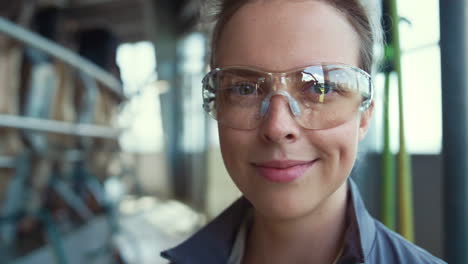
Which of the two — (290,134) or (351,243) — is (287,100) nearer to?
(290,134)

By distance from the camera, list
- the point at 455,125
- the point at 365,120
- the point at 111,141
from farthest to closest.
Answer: the point at 111,141 → the point at 365,120 → the point at 455,125

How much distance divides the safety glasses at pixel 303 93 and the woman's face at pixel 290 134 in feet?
0.03

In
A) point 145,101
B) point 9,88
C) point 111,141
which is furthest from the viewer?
point 145,101

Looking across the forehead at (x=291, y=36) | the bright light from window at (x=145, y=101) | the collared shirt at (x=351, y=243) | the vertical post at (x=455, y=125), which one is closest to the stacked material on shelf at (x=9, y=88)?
the collared shirt at (x=351, y=243)

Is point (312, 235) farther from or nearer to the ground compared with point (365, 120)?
nearer to the ground

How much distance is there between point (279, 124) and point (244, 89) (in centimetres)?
9

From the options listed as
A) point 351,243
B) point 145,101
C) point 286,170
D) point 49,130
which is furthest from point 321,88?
point 145,101

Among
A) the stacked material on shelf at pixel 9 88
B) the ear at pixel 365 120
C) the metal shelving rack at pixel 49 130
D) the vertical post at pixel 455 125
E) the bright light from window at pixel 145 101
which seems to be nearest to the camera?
the vertical post at pixel 455 125

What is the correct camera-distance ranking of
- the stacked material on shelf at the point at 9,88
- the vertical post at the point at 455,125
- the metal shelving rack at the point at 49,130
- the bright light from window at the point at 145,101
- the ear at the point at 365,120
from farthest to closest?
the bright light from window at the point at 145,101
the stacked material on shelf at the point at 9,88
the metal shelving rack at the point at 49,130
the ear at the point at 365,120
the vertical post at the point at 455,125

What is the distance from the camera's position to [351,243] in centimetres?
53

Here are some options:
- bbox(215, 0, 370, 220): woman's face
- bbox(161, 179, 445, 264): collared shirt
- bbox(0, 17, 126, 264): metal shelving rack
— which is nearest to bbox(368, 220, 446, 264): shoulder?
bbox(161, 179, 445, 264): collared shirt

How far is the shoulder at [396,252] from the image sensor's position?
0.52m

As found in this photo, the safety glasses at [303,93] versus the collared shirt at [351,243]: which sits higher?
the safety glasses at [303,93]

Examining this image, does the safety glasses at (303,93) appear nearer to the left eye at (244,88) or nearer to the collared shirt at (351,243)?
the left eye at (244,88)
